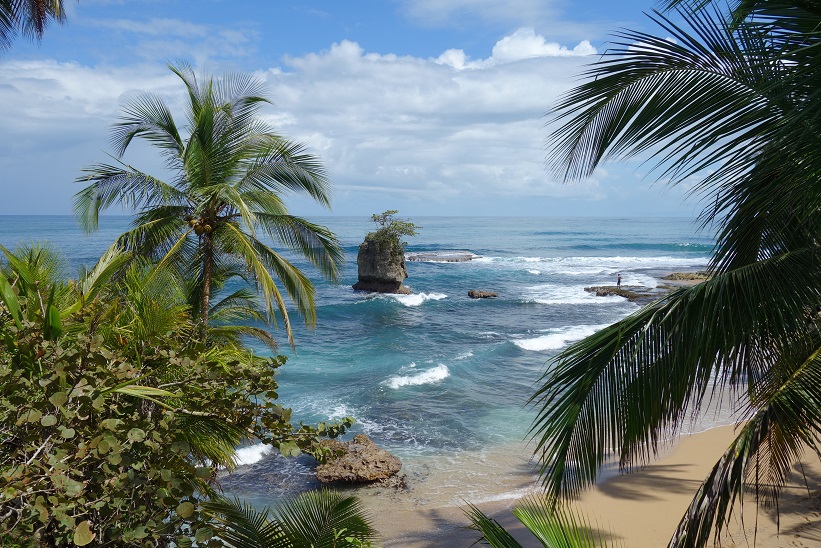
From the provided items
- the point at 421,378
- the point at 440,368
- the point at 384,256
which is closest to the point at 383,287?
the point at 384,256

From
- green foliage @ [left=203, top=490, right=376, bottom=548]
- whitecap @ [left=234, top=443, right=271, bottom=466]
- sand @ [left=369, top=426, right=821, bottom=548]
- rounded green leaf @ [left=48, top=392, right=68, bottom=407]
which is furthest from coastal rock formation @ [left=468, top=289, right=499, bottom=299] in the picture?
rounded green leaf @ [left=48, top=392, right=68, bottom=407]

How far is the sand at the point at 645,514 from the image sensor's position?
374 inches

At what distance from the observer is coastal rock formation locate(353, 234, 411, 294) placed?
4038 cm

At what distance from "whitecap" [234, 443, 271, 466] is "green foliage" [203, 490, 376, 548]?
10.2 metres

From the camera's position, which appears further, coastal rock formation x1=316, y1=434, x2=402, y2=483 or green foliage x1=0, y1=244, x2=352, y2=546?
coastal rock formation x1=316, y1=434, x2=402, y2=483

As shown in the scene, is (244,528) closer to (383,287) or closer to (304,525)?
(304,525)

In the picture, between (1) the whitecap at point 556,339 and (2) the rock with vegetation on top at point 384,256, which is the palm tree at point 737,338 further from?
(2) the rock with vegetation on top at point 384,256

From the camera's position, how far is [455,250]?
8112 centimetres

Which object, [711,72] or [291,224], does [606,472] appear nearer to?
[291,224]

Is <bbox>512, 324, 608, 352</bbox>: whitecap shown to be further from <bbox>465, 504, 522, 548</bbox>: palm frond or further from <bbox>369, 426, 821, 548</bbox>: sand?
<bbox>465, 504, 522, 548</bbox>: palm frond

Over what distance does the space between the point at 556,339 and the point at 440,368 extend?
748 centimetres

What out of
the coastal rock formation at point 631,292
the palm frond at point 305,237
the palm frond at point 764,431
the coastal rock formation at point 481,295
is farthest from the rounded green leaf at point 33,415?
the coastal rock formation at point 481,295

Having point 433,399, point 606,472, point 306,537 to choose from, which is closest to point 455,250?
point 433,399

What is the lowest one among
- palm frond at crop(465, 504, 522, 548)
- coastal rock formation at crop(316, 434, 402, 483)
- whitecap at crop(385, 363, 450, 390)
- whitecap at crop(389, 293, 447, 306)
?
whitecap at crop(385, 363, 450, 390)
